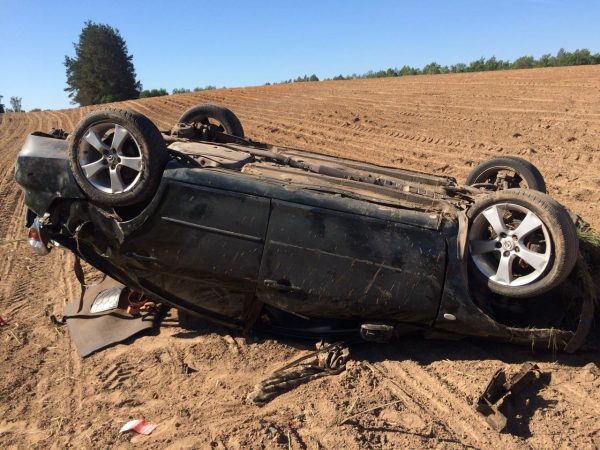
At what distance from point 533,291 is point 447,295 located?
0.58 metres

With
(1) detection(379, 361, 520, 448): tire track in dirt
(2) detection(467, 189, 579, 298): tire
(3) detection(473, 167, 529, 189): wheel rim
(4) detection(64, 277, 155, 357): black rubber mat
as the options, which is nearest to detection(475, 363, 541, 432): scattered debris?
(1) detection(379, 361, 520, 448): tire track in dirt

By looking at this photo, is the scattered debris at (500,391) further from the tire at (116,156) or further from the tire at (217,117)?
the tire at (217,117)

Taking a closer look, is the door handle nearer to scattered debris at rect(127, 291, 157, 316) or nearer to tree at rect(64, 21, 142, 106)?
scattered debris at rect(127, 291, 157, 316)

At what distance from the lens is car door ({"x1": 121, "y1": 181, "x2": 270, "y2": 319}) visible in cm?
403

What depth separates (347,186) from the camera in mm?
4492

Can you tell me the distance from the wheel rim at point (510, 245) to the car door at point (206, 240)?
1.60 m

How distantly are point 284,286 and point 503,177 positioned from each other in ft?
9.21

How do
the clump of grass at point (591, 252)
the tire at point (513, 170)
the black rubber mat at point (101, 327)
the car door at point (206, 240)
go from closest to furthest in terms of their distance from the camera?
the car door at point (206, 240) < the clump of grass at point (591, 252) < the black rubber mat at point (101, 327) < the tire at point (513, 170)

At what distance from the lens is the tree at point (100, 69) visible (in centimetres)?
5344

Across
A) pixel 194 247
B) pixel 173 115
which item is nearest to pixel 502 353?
pixel 194 247

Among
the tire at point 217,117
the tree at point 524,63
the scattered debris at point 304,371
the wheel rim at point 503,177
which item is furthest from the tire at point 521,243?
the tree at point 524,63

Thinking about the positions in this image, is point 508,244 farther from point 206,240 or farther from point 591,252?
point 206,240

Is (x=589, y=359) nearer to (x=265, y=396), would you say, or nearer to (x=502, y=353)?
(x=502, y=353)

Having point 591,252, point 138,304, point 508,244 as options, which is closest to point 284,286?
point 508,244
